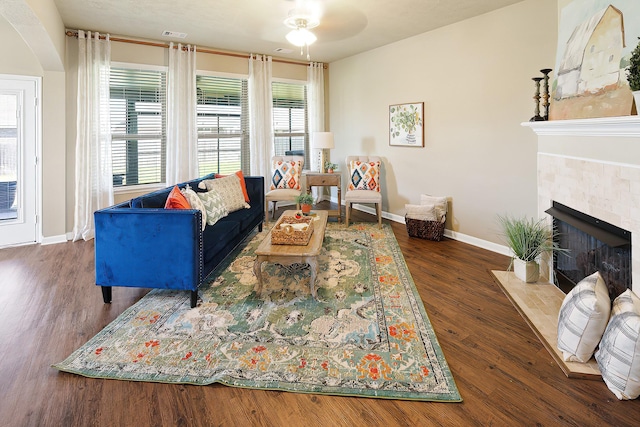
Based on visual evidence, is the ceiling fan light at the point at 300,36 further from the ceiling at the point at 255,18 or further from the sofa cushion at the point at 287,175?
the sofa cushion at the point at 287,175

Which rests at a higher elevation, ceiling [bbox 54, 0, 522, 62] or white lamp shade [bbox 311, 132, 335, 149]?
ceiling [bbox 54, 0, 522, 62]

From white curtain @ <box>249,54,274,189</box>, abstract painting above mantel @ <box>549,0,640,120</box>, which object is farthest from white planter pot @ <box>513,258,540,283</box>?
white curtain @ <box>249,54,274,189</box>

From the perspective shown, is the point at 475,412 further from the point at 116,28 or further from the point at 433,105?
the point at 116,28

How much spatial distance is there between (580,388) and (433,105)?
382 centimetres

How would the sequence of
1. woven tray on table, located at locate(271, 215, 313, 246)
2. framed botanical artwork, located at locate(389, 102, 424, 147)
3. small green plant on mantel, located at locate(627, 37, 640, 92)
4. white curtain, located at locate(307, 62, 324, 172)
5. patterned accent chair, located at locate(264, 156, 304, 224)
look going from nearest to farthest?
small green plant on mantel, located at locate(627, 37, 640, 92), woven tray on table, located at locate(271, 215, 313, 246), framed botanical artwork, located at locate(389, 102, 424, 147), patterned accent chair, located at locate(264, 156, 304, 224), white curtain, located at locate(307, 62, 324, 172)

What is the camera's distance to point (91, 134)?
4734 mm

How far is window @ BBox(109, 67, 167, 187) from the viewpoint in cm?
503

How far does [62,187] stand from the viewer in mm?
4664

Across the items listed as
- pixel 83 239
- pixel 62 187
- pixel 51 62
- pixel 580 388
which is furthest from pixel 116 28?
pixel 580 388

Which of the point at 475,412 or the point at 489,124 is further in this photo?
the point at 489,124

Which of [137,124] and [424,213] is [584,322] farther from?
[137,124]

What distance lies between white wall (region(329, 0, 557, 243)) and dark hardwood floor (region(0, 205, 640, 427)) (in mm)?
1803

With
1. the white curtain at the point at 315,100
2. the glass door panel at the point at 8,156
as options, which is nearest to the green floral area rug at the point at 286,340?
the glass door panel at the point at 8,156

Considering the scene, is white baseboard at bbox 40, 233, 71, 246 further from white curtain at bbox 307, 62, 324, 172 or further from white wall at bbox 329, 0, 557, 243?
white wall at bbox 329, 0, 557, 243
